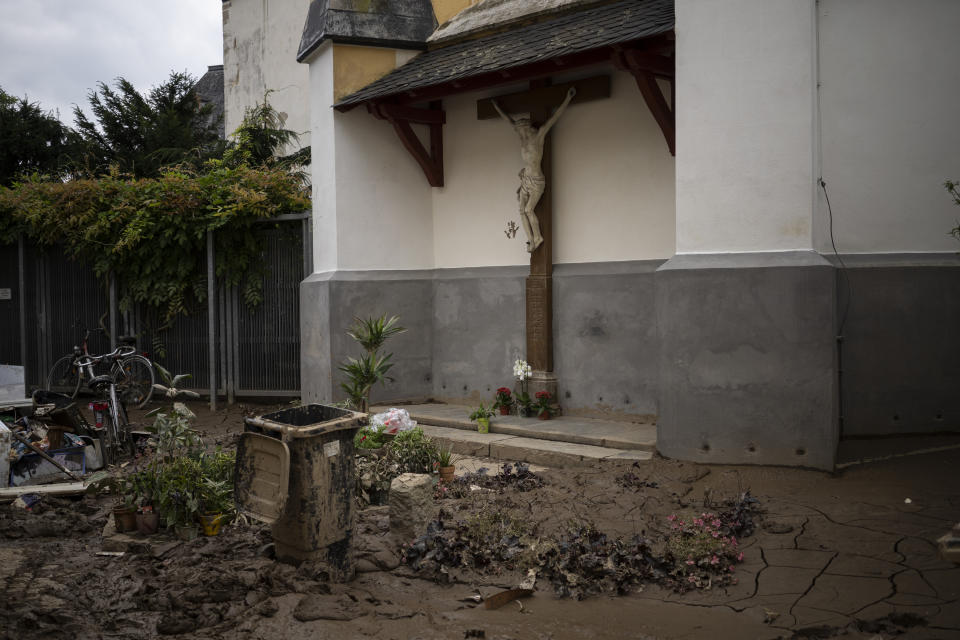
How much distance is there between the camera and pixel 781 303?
688cm

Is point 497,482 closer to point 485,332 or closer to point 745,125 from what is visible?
point 485,332

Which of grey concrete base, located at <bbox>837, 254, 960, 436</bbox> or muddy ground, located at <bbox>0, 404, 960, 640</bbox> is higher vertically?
grey concrete base, located at <bbox>837, 254, 960, 436</bbox>

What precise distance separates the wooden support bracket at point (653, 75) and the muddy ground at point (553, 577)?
3.71m

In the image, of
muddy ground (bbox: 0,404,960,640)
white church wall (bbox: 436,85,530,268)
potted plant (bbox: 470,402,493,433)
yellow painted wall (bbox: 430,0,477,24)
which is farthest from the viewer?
yellow painted wall (bbox: 430,0,477,24)

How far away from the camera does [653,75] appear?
8.23 metres

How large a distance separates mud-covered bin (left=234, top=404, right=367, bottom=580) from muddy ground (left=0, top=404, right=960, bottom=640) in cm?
17

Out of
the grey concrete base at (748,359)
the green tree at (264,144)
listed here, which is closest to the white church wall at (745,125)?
the grey concrete base at (748,359)

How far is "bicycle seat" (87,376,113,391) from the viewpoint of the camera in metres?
8.41

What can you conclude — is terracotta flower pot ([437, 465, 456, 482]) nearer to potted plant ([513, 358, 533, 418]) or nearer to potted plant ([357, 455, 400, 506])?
potted plant ([357, 455, 400, 506])

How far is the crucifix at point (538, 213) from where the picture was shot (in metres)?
9.60

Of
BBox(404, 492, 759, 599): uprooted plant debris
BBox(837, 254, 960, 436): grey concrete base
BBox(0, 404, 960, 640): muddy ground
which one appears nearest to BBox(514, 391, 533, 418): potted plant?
BBox(0, 404, 960, 640): muddy ground

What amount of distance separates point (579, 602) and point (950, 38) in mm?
5898

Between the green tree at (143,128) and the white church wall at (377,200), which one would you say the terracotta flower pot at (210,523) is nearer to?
the white church wall at (377,200)

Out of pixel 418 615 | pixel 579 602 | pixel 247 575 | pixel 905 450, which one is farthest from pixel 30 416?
pixel 905 450
